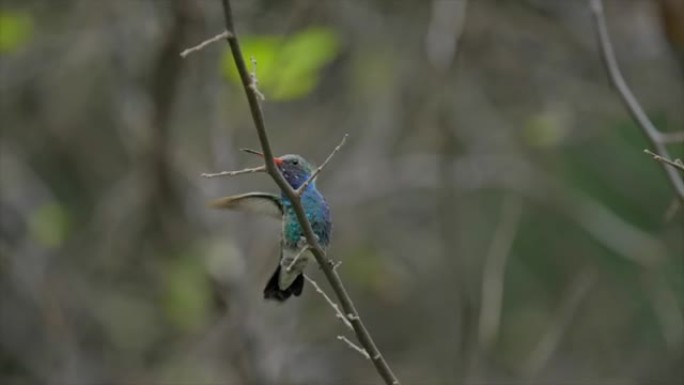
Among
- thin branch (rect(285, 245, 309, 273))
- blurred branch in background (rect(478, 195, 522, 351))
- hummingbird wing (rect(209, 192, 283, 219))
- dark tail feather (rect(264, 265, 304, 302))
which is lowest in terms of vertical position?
blurred branch in background (rect(478, 195, 522, 351))

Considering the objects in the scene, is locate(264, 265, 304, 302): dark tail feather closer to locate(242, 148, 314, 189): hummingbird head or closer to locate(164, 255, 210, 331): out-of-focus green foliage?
locate(242, 148, 314, 189): hummingbird head

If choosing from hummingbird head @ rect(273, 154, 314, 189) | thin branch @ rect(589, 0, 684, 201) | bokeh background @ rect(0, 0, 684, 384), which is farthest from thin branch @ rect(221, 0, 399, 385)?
bokeh background @ rect(0, 0, 684, 384)

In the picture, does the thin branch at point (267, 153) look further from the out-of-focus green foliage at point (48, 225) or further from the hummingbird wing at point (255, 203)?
the out-of-focus green foliage at point (48, 225)

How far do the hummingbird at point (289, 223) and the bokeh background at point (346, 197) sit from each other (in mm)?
2637

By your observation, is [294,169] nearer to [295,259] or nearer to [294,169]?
[294,169]

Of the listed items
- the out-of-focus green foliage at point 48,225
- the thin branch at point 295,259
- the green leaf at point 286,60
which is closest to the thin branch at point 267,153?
the thin branch at point 295,259

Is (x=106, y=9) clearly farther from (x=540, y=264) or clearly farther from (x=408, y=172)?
(x=540, y=264)

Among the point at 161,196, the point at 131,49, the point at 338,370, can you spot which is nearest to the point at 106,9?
the point at 131,49

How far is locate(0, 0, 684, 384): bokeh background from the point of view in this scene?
5.25 meters

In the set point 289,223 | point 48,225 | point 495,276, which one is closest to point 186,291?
point 48,225

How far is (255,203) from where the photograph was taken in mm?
1982

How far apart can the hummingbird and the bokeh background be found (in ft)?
8.65

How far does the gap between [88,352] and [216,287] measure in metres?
1.92

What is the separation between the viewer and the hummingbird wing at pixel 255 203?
6.25 feet
